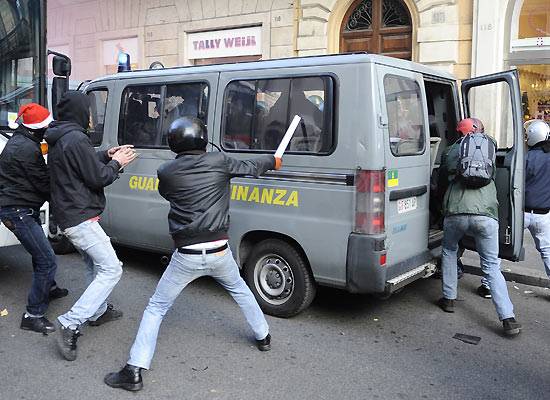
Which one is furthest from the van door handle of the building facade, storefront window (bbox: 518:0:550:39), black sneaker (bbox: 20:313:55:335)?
storefront window (bbox: 518:0:550:39)

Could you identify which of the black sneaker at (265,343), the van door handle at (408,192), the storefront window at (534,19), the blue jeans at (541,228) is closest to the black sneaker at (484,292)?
the blue jeans at (541,228)

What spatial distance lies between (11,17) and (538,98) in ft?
25.9

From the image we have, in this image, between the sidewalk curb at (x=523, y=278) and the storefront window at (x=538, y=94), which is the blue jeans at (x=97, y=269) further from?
the storefront window at (x=538, y=94)

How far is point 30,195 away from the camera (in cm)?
A: 452

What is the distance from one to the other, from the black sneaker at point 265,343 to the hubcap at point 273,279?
73cm

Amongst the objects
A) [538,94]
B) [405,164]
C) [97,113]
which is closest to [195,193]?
[405,164]

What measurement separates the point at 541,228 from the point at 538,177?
493 mm

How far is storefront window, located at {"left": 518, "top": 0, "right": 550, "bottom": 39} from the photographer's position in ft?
31.3

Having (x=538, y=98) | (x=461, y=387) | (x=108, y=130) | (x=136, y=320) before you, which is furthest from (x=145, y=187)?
(x=538, y=98)

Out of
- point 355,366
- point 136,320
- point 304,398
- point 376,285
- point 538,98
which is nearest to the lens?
point 304,398

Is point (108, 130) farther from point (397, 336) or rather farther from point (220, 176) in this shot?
point (397, 336)

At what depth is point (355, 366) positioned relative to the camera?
4.04 meters

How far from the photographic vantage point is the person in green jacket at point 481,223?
4.68m

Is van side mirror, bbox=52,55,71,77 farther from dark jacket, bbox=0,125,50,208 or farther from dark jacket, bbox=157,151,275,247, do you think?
dark jacket, bbox=157,151,275,247
